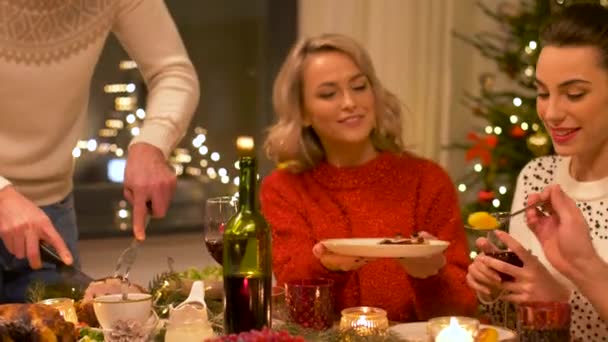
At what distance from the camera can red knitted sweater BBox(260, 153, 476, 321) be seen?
96.4 inches

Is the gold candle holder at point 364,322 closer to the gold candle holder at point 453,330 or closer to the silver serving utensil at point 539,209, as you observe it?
the gold candle holder at point 453,330

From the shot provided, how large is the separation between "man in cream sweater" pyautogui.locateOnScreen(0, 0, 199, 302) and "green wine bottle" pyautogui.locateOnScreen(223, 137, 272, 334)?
1.07ft

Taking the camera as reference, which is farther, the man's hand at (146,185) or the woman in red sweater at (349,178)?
the woman in red sweater at (349,178)

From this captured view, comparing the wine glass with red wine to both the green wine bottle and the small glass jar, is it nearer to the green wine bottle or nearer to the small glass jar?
the green wine bottle

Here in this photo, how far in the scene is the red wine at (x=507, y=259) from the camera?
1.80m

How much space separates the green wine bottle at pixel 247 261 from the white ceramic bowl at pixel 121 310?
0.14 metres

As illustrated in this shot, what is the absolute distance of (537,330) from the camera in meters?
1.54

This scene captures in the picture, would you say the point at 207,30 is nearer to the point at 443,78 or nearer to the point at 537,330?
the point at 443,78

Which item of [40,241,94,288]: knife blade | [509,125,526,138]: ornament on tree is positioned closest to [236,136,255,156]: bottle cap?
[40,241,94,288]: knife blade

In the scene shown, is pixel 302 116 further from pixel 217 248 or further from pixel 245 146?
pixel 245 146

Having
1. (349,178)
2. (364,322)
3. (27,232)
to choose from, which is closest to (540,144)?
(349,178)

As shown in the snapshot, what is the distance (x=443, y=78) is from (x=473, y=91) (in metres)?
0.24

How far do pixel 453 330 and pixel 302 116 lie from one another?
130 cm

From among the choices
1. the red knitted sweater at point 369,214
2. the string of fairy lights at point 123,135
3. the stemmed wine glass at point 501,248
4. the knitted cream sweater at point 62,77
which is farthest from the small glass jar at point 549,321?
the string of fairy lights at point 123,135
